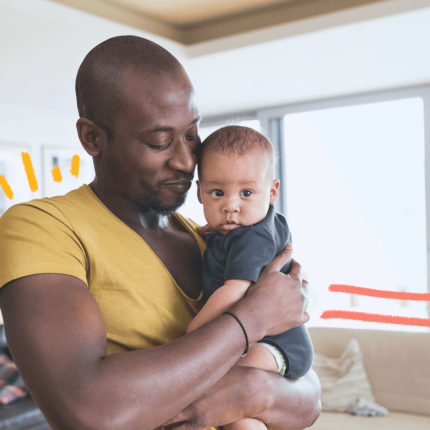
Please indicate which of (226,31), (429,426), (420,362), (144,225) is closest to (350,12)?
(226,31)

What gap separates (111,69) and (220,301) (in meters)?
0.44

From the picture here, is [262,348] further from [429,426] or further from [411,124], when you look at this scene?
[411,124]

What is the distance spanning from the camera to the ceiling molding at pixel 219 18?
12.9 ft

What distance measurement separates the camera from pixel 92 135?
1048 millimetres

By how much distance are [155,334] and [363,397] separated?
10.0 feet

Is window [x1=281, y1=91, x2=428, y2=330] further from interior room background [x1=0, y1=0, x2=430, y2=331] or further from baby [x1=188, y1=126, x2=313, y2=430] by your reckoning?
baby [x1=188, y1=126, x2=313, y2=430]

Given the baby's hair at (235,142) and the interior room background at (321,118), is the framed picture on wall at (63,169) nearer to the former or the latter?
the interior room background at (321,118)

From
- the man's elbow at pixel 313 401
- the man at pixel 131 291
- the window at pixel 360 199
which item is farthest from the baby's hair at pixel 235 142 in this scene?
the window at pixel 360 199

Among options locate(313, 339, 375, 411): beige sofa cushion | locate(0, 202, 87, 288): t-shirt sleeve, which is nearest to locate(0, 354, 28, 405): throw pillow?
locate(313, 339, 375, 411): beige sofa cushion

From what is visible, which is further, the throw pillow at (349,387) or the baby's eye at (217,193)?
the throw pillow at (349,387)

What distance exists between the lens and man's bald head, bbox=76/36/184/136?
1.00m

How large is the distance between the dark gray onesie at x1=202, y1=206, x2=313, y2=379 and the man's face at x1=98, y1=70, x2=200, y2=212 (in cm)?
15

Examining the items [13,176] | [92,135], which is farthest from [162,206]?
[13,176]

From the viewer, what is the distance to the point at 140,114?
3.22 ft
